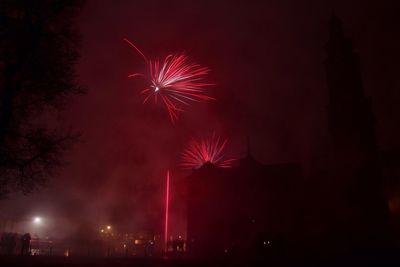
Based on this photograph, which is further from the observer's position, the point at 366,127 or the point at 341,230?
the point at 366,127

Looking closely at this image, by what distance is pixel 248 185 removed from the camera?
240 ft

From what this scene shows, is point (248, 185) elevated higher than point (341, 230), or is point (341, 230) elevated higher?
point (248, 185)

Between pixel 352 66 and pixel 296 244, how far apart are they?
37.3m

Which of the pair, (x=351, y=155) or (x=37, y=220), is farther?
(x=37, y=220)

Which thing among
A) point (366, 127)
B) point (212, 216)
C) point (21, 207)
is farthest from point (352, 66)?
point (21, 207)

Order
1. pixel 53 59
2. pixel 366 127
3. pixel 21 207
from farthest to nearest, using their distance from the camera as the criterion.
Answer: pixel 21 207 → pixel 366 127 → pixel 53 59

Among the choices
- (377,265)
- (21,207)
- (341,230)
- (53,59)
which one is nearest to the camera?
(53,59)

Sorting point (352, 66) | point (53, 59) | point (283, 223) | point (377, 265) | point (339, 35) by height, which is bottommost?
point (377, 265)

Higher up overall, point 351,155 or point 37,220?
point 351,155

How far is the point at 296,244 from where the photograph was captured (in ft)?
128

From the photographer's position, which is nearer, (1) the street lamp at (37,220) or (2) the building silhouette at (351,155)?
(2) the building silhouette at (351,155)

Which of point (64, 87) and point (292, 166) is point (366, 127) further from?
point (64, 87)

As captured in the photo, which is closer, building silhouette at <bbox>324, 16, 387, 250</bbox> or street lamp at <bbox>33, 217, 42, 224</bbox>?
building silhouette at <bbox>324, 16, 387, 250</bbox>

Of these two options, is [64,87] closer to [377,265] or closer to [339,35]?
[377,265]
